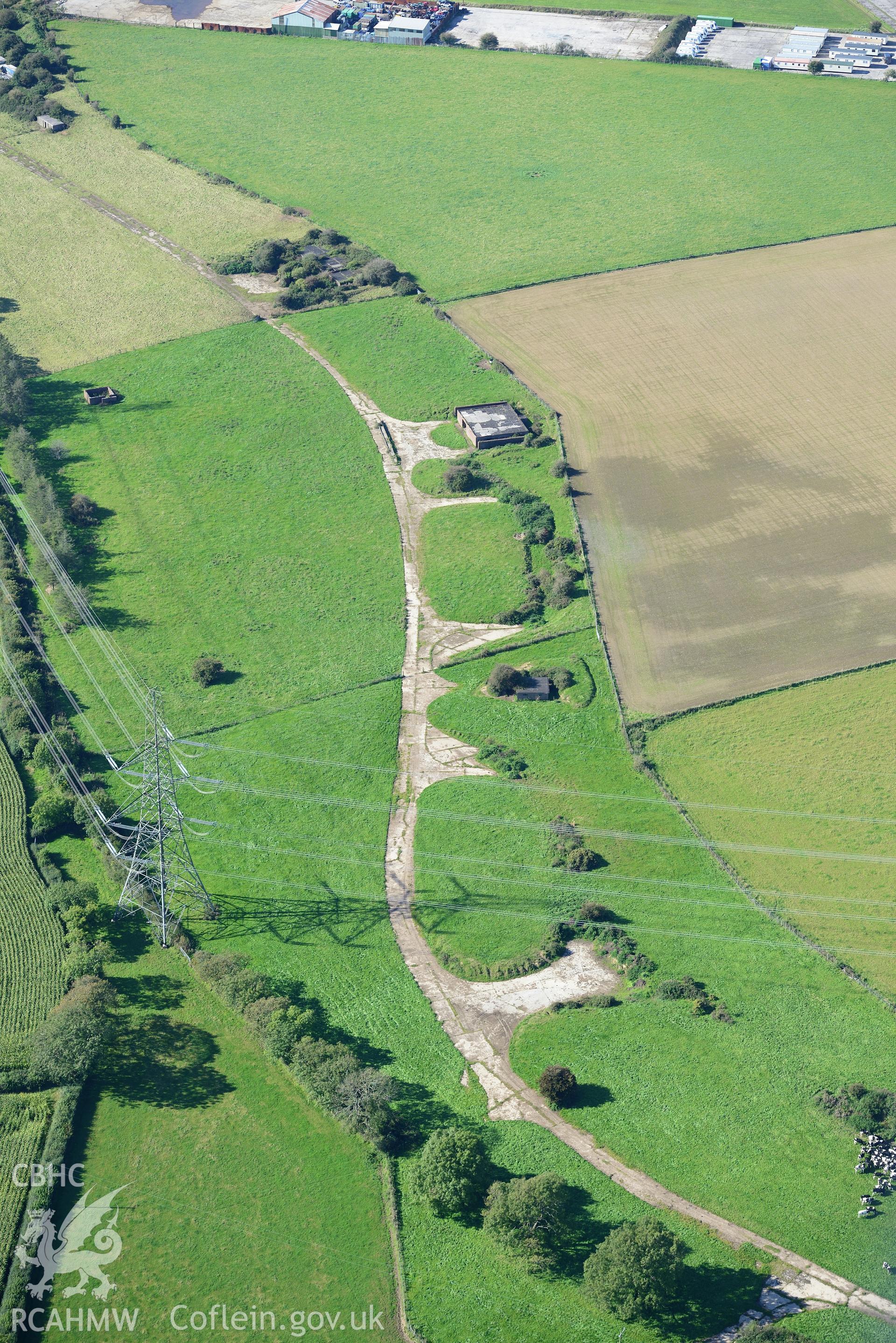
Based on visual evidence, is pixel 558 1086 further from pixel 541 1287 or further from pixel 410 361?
pixel 410 361

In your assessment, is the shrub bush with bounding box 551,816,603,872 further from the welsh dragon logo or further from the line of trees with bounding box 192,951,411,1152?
the welsh dragon logo

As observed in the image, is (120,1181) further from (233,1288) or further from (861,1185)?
(861,1185)

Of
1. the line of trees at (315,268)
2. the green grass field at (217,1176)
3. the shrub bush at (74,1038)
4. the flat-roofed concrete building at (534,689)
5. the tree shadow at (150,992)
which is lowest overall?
the green grass field at (217,1176)

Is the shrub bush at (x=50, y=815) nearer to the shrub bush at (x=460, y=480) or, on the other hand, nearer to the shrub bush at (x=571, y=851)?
the shrub bush at (x=571, y=851)

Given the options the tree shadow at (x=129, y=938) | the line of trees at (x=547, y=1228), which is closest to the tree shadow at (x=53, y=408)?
the tree shadow at (x=129, y=938)

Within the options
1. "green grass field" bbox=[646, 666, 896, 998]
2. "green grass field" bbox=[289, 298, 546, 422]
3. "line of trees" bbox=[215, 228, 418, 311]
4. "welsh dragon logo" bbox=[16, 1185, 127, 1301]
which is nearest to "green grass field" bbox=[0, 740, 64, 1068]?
"welsh dragon logo" bbox=[16, 1185, 127, 1301]

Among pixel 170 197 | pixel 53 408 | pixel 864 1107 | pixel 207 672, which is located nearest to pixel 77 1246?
pixel 864 1107

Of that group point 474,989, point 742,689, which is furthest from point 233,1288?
point 742,689
